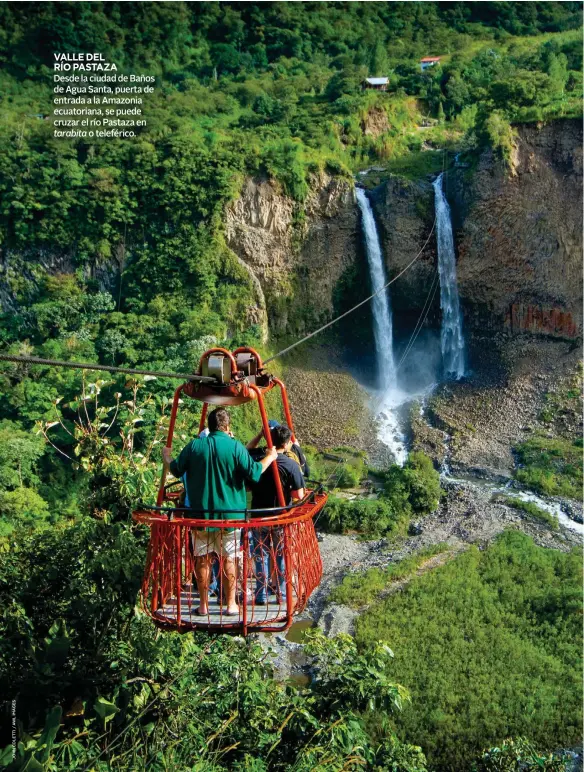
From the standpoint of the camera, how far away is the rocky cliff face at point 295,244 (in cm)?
2488

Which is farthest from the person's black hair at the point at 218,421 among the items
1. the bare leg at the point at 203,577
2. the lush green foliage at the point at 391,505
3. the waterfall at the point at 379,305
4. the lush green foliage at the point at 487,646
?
the waterfall at the point at 379,305

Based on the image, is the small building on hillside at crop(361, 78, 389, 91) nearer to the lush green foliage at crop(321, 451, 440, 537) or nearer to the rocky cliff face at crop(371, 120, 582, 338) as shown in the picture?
the rocky cliff face at crop(371, 120, 582, 338)

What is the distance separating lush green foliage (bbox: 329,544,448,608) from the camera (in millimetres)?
15984

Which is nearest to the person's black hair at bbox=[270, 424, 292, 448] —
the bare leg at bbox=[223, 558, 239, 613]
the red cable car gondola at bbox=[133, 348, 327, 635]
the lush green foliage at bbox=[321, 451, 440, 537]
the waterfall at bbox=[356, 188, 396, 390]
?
the red cable car gondola at bbox=[133, 348, 327, 635]

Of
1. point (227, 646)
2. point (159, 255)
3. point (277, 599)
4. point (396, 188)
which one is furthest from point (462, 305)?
point (277, 599)

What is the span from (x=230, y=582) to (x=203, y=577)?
189 millimetres

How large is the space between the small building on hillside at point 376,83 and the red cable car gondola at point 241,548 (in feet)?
91.8

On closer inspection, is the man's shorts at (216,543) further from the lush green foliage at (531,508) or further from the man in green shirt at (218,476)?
the lush green foliage at (531,508)

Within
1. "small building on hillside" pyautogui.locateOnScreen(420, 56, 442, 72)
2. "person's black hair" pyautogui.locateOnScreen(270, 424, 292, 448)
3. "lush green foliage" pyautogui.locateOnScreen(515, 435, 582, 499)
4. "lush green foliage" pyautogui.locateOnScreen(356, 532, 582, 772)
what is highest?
"small building on hillside" pyautogui.locateOnScreen(420, 56, 442, 72)

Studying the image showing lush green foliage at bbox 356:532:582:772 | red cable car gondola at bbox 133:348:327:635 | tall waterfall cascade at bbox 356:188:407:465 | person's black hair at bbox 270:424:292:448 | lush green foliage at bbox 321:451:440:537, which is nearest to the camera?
red cable car gondola at bbox 133:348:327:635

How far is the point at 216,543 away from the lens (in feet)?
19.6

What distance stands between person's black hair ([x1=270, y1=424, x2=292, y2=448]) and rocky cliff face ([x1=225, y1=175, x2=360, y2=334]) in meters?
18.4

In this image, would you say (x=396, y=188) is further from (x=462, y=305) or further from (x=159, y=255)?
(x=159, y=255)

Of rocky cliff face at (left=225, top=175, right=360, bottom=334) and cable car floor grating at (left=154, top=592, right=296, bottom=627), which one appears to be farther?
rocky cliff face at (left=225, top=175, right=360, bottom=334)
